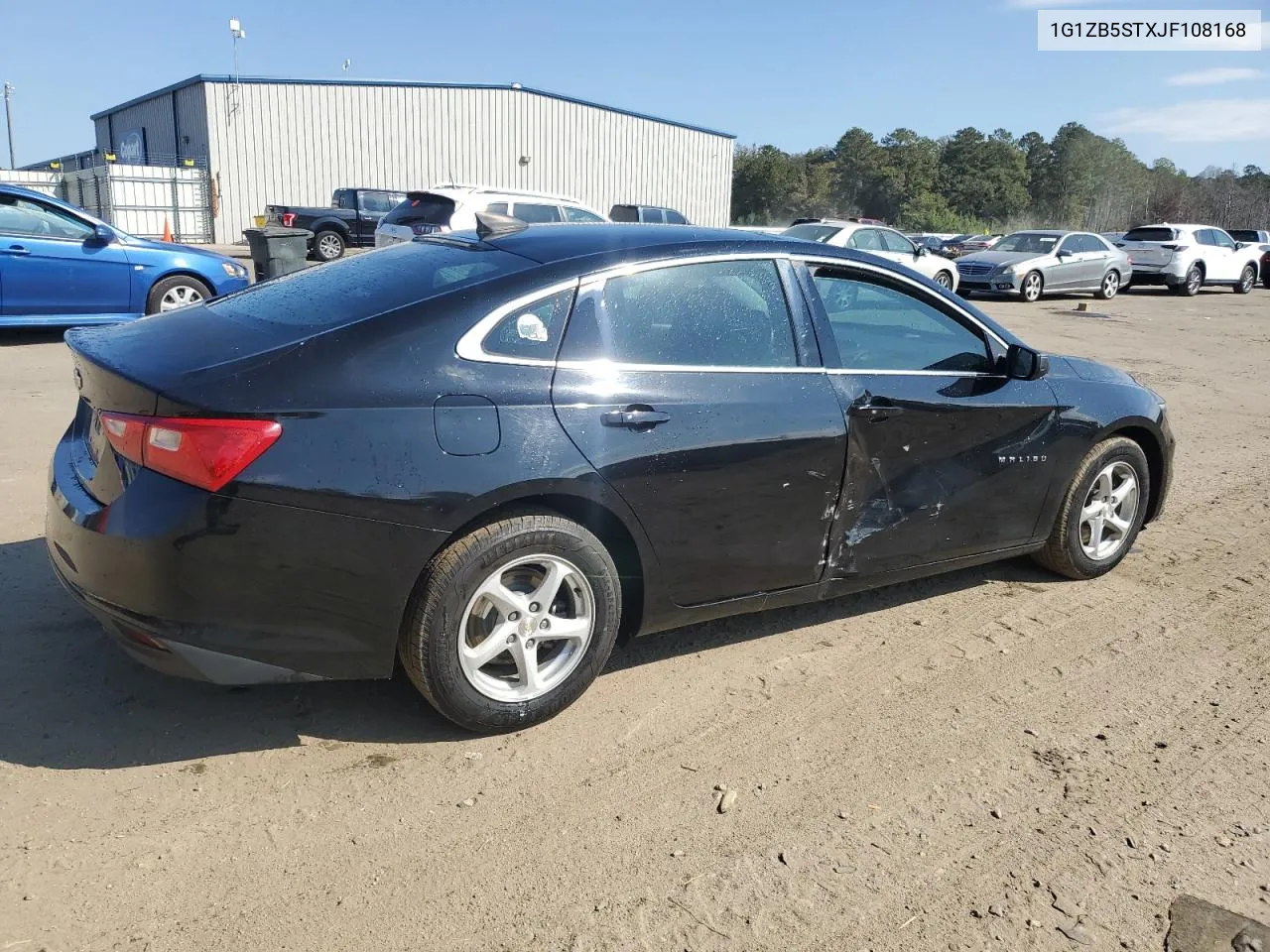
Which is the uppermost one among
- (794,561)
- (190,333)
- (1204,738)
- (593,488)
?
(190,333)

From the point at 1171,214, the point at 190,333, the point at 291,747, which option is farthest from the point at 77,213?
the point at 1171,214

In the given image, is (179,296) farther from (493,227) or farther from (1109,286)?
(1109,286)

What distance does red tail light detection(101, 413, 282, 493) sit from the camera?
2824 mm

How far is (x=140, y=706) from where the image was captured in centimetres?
339

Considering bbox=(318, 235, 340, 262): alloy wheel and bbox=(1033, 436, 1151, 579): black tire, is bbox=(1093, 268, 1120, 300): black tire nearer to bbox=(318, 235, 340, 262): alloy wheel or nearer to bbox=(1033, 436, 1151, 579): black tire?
bbox=(318, 235, 340, 262): alloy wheel

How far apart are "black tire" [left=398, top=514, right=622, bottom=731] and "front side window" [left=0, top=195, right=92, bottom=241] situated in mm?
8896

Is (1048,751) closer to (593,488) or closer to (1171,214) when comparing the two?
(593,488)

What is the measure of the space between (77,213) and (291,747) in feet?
29.5

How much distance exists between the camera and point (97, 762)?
3072 mm

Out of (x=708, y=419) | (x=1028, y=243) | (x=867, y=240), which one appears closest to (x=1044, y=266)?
(x=1028, y=243)

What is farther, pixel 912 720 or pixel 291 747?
pixel 912 720

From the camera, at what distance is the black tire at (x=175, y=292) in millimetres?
10578

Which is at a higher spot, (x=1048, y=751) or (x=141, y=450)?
(x=141, y=450)

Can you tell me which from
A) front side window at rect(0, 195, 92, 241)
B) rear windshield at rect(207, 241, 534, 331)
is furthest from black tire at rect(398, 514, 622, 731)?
front side window at rect(0, 195, 92, 241)
